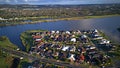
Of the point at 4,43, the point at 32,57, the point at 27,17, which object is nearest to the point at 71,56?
the point at 32,57

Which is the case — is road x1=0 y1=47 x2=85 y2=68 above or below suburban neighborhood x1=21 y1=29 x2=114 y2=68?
below

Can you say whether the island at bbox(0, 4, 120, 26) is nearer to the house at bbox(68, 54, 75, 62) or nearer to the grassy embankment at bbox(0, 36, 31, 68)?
the grassy embankment at bbox(0, 36, 31, 68)

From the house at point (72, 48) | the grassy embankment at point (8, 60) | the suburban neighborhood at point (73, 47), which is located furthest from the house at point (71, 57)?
the grassy embankment at point (8, 60)

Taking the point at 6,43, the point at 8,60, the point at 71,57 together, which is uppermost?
the point at 71,57

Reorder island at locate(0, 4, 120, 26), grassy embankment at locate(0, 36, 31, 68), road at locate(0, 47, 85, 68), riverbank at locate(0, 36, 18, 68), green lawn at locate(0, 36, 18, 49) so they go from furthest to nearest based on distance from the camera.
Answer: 1. island at locate(0, 4, 120, 26)
2. green lawn at locate(0, 36, 18, 49)
3. riverbank at locate(0, 36, 18, 68)
4. grassy embankment at locate(0, 36, 31, 68)
5. road at locate(0, 47, 85, 68)

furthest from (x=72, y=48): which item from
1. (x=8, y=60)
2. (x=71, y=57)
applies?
(x=8, y=60)

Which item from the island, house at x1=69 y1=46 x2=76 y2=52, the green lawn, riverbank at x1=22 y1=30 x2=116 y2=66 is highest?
house at x1=69 y1=46 x2=76 y2=52

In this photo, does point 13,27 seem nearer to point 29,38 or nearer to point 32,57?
point 29,38

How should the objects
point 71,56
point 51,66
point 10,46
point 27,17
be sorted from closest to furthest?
1. point 51,66
2. point 71,56
3. point 10,46
4. point 27,17

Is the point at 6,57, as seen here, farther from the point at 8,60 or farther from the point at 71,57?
the point at 71,57

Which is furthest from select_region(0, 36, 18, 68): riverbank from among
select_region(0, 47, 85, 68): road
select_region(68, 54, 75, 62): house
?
select_region(68, 54, 75, 62): house

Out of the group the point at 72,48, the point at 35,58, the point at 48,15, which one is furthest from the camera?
the point at 48,15
